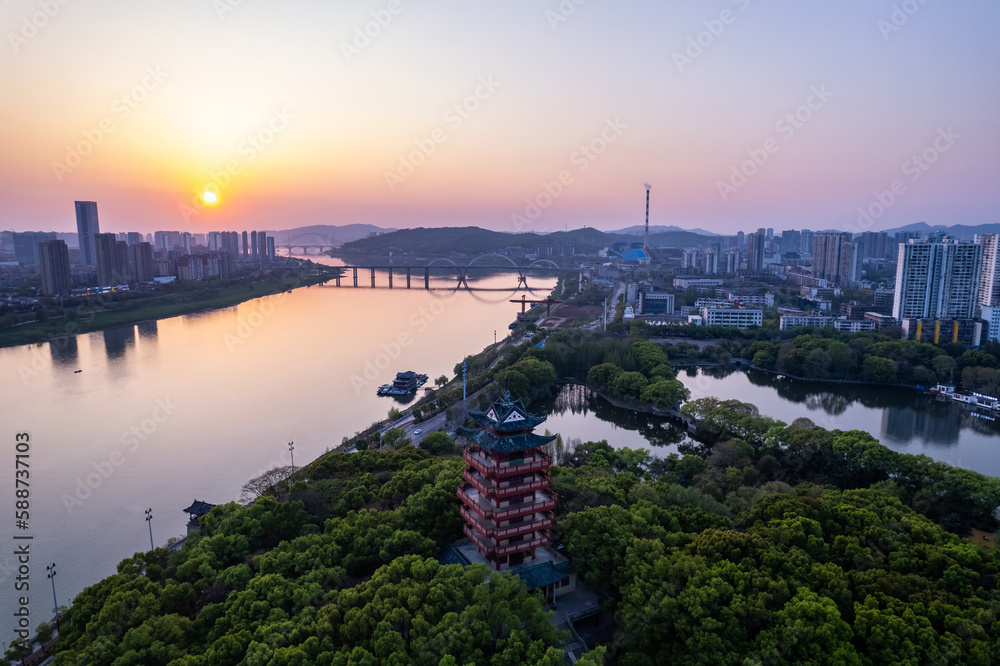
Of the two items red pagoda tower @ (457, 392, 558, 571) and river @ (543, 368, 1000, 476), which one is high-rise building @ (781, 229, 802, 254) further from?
red pagoda tower @ (457, 392, 558, 571)

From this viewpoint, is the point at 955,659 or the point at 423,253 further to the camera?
the point at 423,253

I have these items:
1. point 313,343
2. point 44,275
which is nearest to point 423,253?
point 44,275

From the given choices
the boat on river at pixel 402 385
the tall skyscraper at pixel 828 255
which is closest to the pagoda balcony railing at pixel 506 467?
the boat on river at pixel 402 385

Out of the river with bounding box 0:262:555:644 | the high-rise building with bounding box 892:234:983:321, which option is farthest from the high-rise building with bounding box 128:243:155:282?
the high-rise building with bounding box 892:234:983:321

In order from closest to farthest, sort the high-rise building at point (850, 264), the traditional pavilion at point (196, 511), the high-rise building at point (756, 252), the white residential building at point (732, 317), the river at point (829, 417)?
the traditional pavilion at point (196, 511) < the river at point (829, 417) < the white residential building at point (732, 317) < the high-rise building at point (850, 264) < the high-rise building at point (756, 252)

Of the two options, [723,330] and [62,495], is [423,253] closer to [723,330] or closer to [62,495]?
[723,330]

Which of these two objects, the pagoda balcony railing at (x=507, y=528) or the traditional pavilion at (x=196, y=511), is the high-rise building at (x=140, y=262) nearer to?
the traditional pavilion at (x=196, y=511)

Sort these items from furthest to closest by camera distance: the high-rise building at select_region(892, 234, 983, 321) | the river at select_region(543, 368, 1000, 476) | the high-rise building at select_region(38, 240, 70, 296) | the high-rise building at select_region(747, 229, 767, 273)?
the high-rise building at select_region(747, 229, 767, 273), the high-rise building at select_region(38, 240, 70, 296), the high-rise building at select_region(892, 234, 983, 321), the river at select_region(543, 368, 1000, 476)
